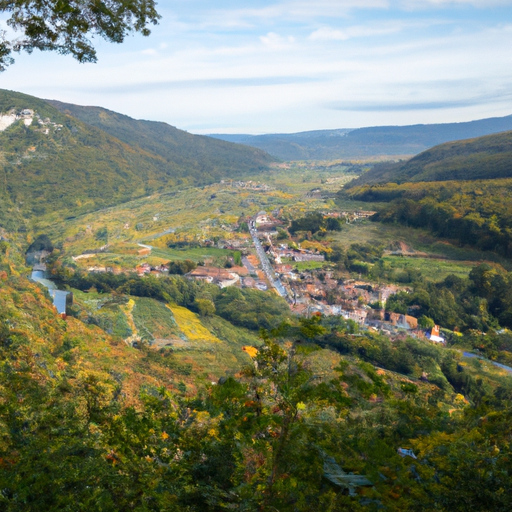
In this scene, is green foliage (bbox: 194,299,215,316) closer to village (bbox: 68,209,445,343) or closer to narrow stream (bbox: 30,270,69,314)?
village (bbox: 68,209,445,343)

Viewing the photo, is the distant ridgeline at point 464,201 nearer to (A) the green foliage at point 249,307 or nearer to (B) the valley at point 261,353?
(B) the valley at point 261,353

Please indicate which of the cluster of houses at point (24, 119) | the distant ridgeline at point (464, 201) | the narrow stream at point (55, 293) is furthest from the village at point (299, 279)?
the cluster of houses at point (24, 119)

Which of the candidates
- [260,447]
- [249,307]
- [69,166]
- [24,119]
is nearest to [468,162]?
[249,307]

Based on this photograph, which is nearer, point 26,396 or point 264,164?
point 26,396

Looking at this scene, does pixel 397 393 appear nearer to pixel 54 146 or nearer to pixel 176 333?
pixel 176 333

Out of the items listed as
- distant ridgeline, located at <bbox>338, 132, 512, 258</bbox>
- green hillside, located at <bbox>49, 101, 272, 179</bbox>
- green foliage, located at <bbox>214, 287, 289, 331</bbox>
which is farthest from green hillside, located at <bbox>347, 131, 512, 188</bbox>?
green hillside, located at <bbox>49, 101, 272, 179</bbox>

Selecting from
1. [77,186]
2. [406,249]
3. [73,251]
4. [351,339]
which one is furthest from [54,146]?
[351,339]
